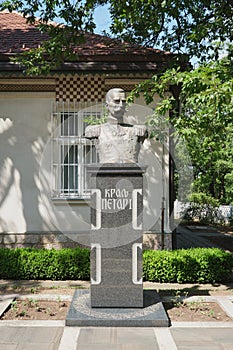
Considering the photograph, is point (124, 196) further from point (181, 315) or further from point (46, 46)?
point (46, 46)

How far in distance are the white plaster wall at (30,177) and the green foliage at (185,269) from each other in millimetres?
1316

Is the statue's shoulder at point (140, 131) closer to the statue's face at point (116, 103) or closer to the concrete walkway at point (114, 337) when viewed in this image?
the statue's face at point (116, 103)

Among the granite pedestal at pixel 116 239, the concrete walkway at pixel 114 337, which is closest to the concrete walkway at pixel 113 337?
the concrete walkway at pixel 114 337

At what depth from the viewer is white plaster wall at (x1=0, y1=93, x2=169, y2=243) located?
7699 millimetres

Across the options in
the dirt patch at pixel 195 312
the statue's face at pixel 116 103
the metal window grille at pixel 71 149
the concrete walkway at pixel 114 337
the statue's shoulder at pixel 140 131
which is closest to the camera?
the concrete walkway at pixel 114 337

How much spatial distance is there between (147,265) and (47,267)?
1.79 m

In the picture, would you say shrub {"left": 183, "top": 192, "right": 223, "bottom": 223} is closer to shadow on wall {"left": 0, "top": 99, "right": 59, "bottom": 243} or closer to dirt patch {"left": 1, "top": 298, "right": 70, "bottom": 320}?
shadow on wall {"left": 0, "top": 99, "right": 59, "bottom": 243}

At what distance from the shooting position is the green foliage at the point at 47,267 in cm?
657

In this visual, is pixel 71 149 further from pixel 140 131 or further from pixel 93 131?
pixel 140 131

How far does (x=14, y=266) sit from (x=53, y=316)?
249 centimetres

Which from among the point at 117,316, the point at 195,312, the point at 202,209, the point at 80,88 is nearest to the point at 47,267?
the point at 117,316

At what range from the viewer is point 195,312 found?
4.52 metres

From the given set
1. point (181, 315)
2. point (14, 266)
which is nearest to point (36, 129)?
point (14, 266)

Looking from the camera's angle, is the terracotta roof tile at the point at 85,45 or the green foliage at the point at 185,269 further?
the terracotta roof tile at the point at 85,45
